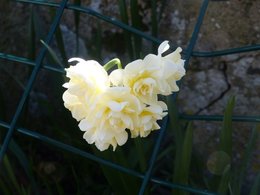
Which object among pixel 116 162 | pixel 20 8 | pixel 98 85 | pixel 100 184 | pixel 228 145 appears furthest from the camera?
pixel 20 8

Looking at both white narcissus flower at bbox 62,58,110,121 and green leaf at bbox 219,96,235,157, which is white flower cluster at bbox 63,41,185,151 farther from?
green leaf at bbox 219,96,235,157

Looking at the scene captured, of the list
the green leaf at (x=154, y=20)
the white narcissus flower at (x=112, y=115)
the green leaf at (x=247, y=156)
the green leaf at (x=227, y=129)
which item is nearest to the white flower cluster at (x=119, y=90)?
the white narcissus flower at (x=112, y=115)

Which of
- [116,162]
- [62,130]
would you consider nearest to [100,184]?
[62,130]

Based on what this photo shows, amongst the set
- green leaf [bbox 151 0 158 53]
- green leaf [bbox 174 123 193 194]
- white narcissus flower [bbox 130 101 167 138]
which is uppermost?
green leaf [bbox 151 0 158 53]

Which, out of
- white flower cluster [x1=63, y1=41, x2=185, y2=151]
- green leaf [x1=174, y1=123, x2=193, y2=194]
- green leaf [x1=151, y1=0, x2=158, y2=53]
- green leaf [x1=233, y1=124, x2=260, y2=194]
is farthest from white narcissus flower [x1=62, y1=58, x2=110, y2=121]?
green leaf [x1=151, y1=0, x2=158, y2=53]

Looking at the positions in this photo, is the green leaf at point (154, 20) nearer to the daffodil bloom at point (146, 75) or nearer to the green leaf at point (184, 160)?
the green leaf at point (184, 160)

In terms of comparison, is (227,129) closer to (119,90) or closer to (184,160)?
(184,160)

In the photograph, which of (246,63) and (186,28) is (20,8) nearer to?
(186,28)
